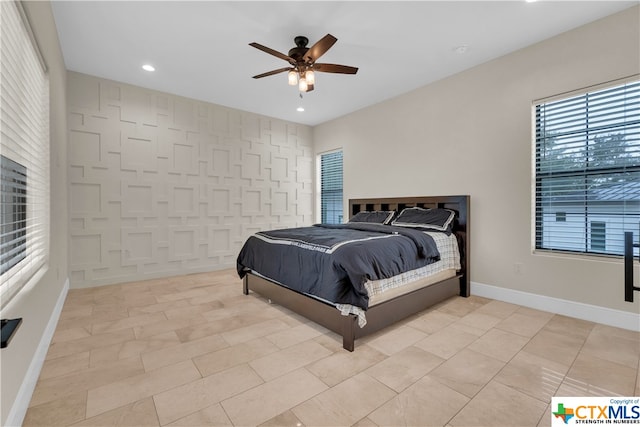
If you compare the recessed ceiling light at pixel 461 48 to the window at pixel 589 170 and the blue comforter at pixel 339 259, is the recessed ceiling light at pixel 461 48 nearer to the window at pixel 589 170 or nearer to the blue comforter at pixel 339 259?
the window at pixel 589 170

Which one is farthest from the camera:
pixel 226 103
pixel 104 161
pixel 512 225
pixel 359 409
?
pixel 226 103

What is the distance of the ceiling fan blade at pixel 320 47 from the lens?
237 centimetres

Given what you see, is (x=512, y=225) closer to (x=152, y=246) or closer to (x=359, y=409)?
(x=359, y=409)

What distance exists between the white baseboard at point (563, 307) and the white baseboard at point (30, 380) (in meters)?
4.04

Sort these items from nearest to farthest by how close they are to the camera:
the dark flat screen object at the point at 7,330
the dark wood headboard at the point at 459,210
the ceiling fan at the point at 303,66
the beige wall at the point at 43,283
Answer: the dark flat screen object at the point at 7,330 → the beige wall at the point at 43,283 → the ceiling fan at the point at 303,66 → the dark wood headboard at the point at 459,210

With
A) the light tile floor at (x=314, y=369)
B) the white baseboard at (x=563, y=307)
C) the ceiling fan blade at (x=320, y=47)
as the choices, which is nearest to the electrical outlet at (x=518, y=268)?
the white baseboard at (x=563, y=307)

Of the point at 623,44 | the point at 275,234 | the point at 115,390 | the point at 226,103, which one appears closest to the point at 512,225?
the point at 623,44

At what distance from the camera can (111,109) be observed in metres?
3.97

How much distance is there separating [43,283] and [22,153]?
0.97 meters

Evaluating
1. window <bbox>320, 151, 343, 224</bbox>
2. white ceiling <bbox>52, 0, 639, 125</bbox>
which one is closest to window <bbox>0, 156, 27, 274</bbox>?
white ceiling <bbox>52, 0, 639, 125</bbox>

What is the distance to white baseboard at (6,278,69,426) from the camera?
140 cm

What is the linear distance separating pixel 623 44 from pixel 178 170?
5410mm

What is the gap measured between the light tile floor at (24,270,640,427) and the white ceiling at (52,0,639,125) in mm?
2864

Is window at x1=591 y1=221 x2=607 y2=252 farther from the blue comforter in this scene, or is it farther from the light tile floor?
the blue comforter
